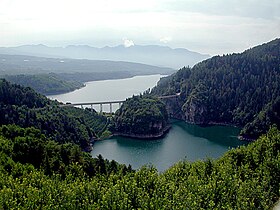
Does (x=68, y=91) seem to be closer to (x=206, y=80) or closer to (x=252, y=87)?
(x=206, y=80)

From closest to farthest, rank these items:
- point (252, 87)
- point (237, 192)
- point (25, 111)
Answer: point (237, 192) → point (25, 111) → point (252, 87)

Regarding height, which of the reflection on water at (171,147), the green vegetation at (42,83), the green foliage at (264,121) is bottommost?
the reflection on water at (171,147)

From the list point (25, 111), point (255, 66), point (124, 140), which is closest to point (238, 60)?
point (255, 66)

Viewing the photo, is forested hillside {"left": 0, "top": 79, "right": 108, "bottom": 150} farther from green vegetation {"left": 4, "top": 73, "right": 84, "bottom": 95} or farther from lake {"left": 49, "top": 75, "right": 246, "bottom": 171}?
green vegetation {"left": 4, "top": 73, "right": 84, "bottom": 95}

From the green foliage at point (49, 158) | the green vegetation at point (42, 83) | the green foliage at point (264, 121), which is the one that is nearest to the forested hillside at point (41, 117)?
the green foliage at point (49, 158)

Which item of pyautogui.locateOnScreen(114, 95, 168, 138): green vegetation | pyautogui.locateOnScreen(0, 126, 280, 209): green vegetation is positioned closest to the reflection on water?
pyautogui.locateOnScreen(114, 95, 168, 138): green vegetation

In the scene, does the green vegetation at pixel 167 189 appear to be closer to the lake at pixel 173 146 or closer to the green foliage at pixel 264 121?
the lake at pixel 173 146
